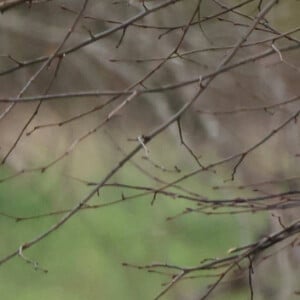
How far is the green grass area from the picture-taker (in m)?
6.11

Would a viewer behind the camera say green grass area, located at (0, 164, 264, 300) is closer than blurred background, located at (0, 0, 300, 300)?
No

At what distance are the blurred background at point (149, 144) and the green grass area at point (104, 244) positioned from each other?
2 cm

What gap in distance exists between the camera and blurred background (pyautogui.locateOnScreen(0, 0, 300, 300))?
385 centimetres

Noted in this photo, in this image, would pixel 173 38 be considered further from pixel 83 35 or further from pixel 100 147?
pixel 100 147

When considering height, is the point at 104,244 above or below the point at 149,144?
above

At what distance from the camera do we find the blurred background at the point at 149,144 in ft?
12.6

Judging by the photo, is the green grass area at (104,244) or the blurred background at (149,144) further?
the green grass area at (104,244)

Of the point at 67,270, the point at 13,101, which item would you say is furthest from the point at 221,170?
the point at 13,101

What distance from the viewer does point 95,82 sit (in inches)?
196

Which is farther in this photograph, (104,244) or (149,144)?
(104,244)

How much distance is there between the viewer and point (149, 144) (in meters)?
5.16

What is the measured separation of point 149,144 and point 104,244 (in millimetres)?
2505

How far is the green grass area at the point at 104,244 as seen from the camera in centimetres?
611

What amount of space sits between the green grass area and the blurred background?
0.02 m
